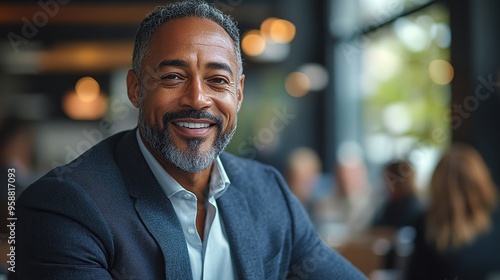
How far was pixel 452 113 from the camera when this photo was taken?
15.0ft

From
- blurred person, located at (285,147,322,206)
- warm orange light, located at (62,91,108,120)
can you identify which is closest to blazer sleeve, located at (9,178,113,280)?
blurred person, located at (285,147,322,206)

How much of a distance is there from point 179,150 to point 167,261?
21 cm

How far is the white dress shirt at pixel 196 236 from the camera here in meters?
1.29

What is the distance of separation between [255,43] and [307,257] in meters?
6.09

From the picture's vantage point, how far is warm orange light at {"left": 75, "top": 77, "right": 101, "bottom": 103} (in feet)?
26.7

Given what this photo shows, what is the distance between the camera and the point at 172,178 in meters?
1.31

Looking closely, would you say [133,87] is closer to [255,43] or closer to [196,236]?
[196,236]

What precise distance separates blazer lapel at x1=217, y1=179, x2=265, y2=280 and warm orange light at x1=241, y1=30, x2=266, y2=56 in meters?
5.75

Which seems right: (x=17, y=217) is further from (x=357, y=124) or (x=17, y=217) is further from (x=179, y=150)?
(x=357, y=124)

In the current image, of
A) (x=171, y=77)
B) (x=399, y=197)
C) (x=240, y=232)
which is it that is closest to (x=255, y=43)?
(x=399, y=197)

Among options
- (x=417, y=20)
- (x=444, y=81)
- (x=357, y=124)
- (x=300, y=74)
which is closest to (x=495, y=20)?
(x=444, y=81)

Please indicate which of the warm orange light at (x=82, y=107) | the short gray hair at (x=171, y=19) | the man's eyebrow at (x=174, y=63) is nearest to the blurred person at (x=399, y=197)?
the short gray hair at (x=171, y=19)

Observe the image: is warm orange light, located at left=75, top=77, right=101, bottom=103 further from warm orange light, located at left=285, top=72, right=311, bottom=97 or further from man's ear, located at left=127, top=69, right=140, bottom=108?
man's ear, located at left=127, top=69, right=140, bottom=108

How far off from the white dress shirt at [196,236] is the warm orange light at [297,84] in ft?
23.1
